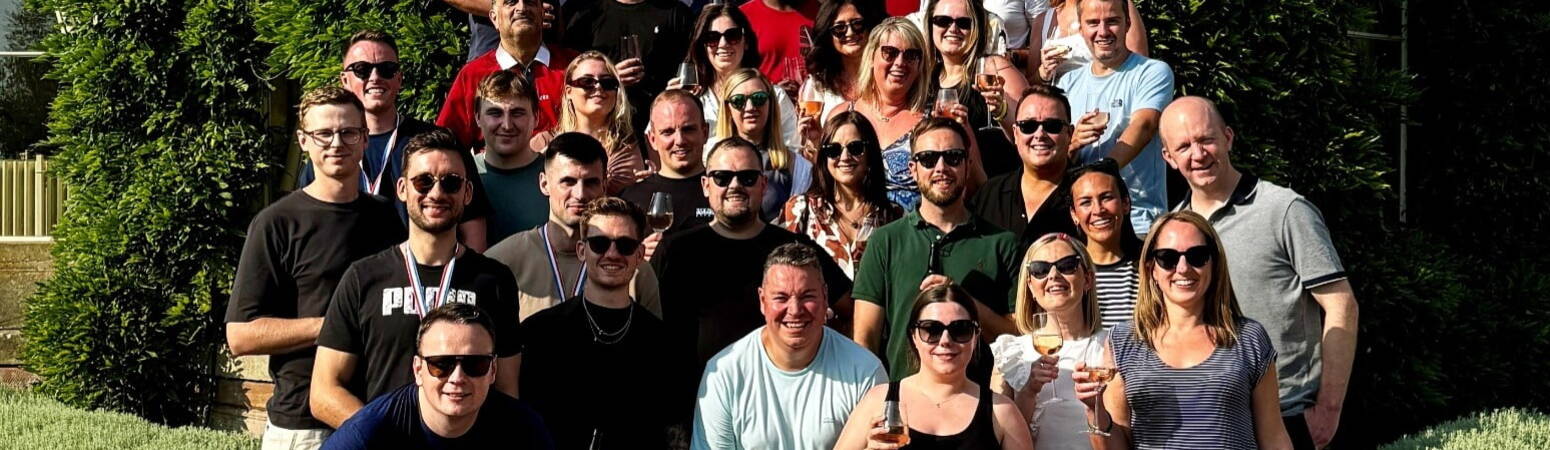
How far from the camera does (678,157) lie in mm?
8156

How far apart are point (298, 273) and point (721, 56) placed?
2769 mm

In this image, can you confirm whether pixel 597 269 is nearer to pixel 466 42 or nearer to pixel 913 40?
pixel 913 40

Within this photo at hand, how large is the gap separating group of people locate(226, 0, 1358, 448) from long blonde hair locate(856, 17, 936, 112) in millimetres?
18

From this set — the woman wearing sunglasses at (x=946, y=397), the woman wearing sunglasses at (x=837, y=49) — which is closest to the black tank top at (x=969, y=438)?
the woman wearing sunglasses at (x=946, y=397)

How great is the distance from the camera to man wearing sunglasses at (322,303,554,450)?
20.0ft

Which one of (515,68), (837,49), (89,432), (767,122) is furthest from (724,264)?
(89,432)

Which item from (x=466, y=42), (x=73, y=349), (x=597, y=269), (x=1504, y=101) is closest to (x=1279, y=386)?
(x=597, y=269)

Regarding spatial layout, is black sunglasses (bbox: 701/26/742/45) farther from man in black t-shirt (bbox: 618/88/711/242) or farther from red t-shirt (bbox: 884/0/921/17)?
red t-shirt (bbox: 884/0/921/17)

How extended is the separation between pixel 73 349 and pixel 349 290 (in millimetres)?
5400

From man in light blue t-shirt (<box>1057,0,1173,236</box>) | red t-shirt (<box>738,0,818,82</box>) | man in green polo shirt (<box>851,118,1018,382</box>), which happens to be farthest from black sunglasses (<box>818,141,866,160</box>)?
red t-shirt (<box>738,0,818,82</box>)

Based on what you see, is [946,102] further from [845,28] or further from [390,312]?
[390,312]

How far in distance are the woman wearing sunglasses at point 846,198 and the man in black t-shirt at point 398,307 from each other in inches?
65.4

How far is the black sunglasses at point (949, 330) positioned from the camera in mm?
6426

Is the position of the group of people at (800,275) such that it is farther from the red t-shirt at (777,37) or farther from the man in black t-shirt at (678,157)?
the red t-shirt at (777,37)
